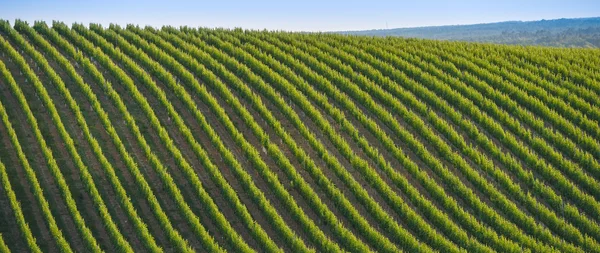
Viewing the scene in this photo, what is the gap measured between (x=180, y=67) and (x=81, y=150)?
18.8 ft

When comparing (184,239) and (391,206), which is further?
(391,206)

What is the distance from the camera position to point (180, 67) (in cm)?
2227

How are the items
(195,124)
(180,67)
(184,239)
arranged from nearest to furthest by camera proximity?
(184,239), (195,124), (180,67)

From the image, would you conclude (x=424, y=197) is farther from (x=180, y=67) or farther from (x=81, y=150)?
(x=180, y=67)

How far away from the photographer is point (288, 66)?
2359cm

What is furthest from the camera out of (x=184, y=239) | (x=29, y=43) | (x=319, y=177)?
(x=29, y=43)

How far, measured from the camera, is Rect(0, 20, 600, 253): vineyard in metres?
14.2

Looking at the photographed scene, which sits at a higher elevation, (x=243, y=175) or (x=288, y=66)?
(x=288, y=66)

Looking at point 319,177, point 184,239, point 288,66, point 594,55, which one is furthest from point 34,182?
point 594,55

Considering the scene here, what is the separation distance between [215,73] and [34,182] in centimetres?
836

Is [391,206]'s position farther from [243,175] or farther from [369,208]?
[243,175]

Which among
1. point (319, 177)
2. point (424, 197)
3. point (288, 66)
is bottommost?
point (424, 197)

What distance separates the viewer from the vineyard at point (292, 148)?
46.4ft

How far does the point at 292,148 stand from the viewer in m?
17.4
